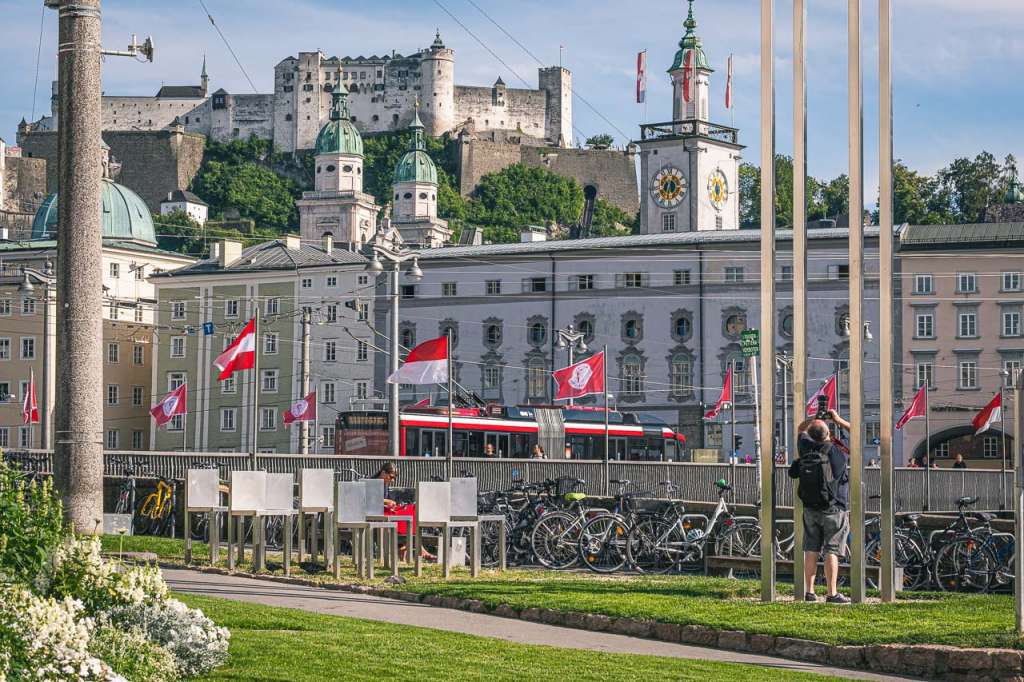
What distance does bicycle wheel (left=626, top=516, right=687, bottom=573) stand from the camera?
2083cm

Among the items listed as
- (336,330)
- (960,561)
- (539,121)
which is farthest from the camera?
(539,121)

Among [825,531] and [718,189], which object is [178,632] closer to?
[825,531]

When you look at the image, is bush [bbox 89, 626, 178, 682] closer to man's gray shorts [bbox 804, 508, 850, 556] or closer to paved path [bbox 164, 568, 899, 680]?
paved path [bbox 164, 568, 899, 680]

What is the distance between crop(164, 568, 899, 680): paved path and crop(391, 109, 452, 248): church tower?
462 feet

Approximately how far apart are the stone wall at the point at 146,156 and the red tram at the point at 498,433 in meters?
125

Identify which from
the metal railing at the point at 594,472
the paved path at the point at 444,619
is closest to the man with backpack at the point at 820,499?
the paved path at the point at 444,619

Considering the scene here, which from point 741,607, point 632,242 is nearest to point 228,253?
point 632,242

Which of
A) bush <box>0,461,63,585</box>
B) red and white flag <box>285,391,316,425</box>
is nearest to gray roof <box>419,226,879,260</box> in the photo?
red and white flag <box>285,391,316,425</box>

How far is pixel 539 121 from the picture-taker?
188 m

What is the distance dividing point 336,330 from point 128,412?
1286cm

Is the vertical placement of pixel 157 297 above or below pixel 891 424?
above

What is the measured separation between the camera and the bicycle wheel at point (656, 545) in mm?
20828

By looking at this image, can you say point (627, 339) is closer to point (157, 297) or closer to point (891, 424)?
point (157, 297)

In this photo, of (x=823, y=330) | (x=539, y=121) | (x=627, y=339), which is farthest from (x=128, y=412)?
(x=539, y=121)
